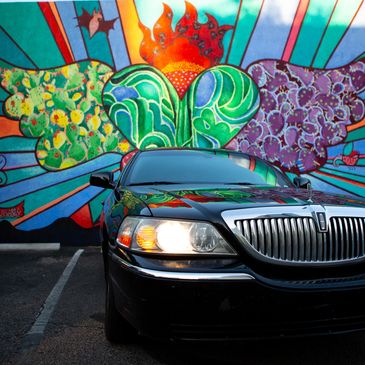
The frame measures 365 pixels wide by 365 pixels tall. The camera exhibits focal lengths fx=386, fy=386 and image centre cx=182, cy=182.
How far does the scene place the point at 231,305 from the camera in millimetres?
1783

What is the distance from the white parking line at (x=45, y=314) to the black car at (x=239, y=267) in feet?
2.84

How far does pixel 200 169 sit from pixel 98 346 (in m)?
1.56

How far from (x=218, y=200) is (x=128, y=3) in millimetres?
6012

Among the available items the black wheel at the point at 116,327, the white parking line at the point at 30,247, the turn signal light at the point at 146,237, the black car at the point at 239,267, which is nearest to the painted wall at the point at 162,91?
the white parking line at the point at 30,247

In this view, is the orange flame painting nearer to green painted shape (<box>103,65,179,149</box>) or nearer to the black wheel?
green painted shape (<box>103,65,179,149</box>)

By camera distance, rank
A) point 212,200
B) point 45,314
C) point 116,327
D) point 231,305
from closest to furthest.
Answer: point 231,305 → point 212,200 → point 116,327 → point 45,314

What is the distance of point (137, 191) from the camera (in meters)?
2.66

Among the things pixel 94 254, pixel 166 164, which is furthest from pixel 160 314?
pixel 94 254

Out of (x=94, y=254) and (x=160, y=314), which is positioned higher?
(x=160, y=314)

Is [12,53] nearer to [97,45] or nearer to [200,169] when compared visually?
[97,45]

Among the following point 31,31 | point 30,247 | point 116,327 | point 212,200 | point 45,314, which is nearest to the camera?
point 212,200

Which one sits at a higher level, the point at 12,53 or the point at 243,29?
Answer: the point at 243,29

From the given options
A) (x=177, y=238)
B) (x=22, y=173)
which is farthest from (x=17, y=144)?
(x=177, y=238)

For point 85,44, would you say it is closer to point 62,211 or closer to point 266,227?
point 62,211
